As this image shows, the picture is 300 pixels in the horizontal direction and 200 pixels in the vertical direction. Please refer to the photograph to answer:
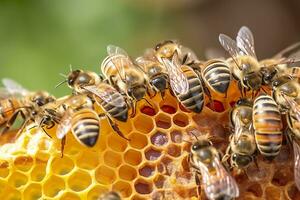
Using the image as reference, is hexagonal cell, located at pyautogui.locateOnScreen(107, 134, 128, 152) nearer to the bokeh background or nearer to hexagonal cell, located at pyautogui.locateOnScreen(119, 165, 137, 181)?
hexagonal cell, located at pyautogui.locateOnScreen(119, 165, 137, 181)

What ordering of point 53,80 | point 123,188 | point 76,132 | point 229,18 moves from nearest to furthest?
point 76,132, point 123,188, point 53,80, point 229,18

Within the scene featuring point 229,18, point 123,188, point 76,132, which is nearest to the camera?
point 76,132

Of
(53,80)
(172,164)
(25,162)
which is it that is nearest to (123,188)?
(172,164)

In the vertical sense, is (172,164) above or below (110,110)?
below

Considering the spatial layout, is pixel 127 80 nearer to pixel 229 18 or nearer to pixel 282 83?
pixel 282 83

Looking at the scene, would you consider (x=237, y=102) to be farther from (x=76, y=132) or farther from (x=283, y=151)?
(x=76, y=132)

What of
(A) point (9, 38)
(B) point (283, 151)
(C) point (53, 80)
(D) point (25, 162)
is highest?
(A) point (9, 38)

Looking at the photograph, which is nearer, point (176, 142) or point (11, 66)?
point (176, 142)

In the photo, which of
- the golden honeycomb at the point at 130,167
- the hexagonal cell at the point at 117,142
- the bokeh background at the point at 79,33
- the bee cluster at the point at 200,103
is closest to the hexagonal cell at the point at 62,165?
the golden honeycomb at the point at 130,167
